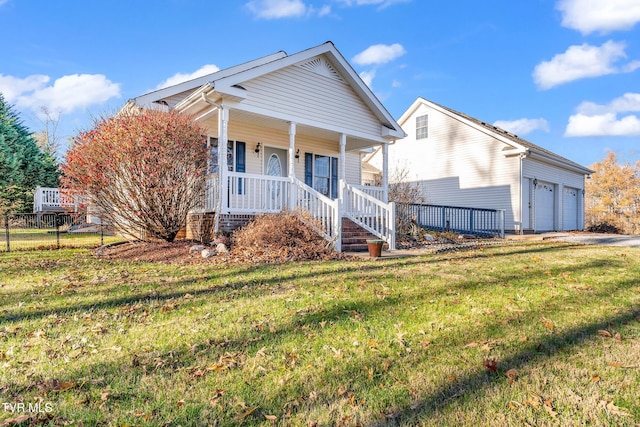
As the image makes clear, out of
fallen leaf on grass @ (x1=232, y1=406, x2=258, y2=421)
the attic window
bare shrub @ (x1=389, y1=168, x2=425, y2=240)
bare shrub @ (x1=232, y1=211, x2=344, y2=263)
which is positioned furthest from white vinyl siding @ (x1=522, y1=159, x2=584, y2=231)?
fallen leaf on grass @ (x1=232, y1=406, x2=258, y2=421)

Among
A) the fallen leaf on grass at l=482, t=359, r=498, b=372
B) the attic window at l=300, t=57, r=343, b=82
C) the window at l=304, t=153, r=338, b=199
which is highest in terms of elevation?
the attic window at l=300, t=57, r=343, b=82

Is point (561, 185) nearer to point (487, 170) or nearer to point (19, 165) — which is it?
point (487, 170)

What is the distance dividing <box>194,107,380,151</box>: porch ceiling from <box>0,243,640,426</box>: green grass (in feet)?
19.8

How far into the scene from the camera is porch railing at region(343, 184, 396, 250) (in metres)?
9.23

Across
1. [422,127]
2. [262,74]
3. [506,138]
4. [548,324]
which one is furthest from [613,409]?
[422,127]

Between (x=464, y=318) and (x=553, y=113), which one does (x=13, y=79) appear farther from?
(x=553, y=113)

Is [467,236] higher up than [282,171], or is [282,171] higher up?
[282,171]

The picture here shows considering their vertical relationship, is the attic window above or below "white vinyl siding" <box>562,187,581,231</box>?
above

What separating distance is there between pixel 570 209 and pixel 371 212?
16.5m

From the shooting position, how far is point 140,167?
7.79 m

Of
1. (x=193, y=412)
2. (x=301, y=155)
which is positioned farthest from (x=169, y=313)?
(x=301, y=155)

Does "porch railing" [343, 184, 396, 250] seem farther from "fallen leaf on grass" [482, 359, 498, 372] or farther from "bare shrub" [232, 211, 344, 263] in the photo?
"fallen leaf on grass" [482, 359, 498, 372]

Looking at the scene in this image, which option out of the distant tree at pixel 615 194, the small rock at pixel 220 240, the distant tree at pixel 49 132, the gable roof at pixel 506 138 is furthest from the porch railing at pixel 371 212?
the distant tree at pixel 615 194

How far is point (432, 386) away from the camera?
228cm
